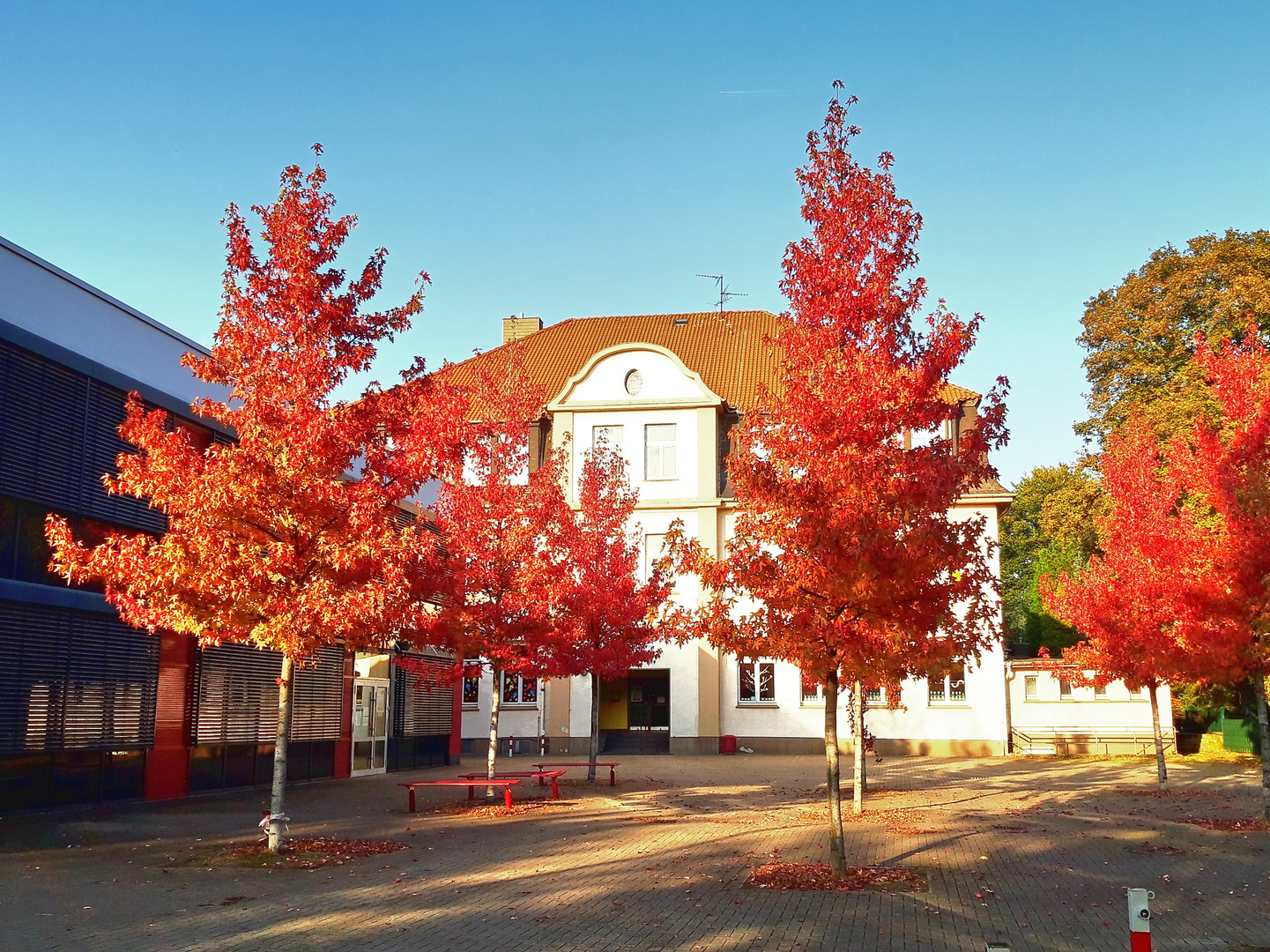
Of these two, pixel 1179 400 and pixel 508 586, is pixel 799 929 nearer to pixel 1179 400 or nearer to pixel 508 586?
pixel 508 586

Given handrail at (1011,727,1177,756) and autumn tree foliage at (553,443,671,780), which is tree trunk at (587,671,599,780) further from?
handrail at (1011,727,1177,756)

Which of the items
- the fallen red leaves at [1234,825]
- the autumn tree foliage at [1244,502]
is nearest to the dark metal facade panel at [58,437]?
the autumn tree foliage at [1244,502]

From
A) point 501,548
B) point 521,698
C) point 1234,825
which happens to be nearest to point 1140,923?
point 1234,825

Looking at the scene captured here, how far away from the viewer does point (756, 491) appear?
1184 cm

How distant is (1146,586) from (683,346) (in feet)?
75.7

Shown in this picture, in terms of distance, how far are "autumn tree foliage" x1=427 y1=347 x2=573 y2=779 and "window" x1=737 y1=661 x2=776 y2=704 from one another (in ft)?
51.7

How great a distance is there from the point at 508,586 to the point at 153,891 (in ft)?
32.2

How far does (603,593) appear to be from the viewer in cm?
2377

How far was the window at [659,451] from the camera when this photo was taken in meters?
37.4

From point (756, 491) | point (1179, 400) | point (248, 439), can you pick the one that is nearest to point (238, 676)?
point (248, 439)

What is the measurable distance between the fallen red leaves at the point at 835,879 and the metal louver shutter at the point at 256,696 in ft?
31.8

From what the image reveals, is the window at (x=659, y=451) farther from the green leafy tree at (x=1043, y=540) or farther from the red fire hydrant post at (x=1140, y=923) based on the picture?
the red fire hydrant post at (x=1140, y=923)

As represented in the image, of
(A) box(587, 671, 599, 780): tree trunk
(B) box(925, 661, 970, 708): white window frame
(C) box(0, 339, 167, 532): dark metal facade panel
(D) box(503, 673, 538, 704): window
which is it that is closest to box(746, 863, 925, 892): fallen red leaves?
(C) box(0, 339, 167, 532): dark metal facade panel

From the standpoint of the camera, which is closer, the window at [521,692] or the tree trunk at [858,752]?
the tree trunk at [858,752]
